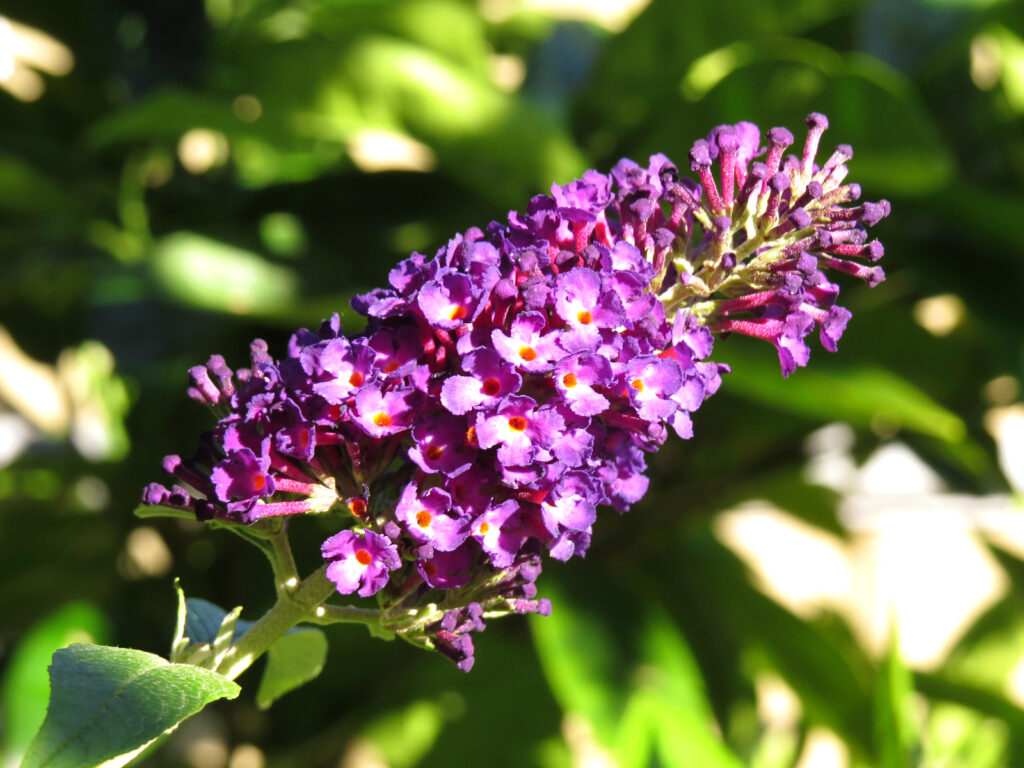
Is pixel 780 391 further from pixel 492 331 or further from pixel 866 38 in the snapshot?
pixel 492 331

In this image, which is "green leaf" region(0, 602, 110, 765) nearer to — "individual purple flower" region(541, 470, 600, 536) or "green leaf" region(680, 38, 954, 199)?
"individual purple flower" region(541, 470, 600, 536)

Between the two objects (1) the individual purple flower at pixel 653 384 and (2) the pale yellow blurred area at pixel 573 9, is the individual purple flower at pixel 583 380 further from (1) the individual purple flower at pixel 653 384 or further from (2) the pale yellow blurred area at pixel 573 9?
(2) the pale yellow blurred area at pixel 573 9

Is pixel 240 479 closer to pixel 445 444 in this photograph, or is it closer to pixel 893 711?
pixel 445 444

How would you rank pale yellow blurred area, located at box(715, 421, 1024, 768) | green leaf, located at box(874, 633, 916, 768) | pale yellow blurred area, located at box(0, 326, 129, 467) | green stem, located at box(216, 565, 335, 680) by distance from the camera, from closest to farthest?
green stem, located at box(216, 565, 335, 680)
green leaf, located at box(874, 633, 916, 768)
pale yellow blurred area, located at box(0, 326, 129, 467)
pale yellow blurred area, located at box(715, 421, 1024, 768)

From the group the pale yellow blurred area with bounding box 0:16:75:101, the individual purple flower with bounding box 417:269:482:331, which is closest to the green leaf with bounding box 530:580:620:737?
the individual purple flower with bounding box 417:269:482:331

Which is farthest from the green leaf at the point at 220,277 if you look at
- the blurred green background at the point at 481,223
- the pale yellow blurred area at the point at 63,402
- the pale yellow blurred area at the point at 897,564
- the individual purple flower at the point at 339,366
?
the pale yellow blurred area at the point at 897,564

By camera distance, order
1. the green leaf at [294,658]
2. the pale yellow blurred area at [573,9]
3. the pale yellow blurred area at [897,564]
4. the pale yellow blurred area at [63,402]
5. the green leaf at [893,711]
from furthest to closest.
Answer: the pale yellow blurred area at [897,564] → the pale yellow blurred area at [573,9] → the pale yellow blurred area at [63,402] → the green leaf at [893,711] → the green leaf at [294,658]

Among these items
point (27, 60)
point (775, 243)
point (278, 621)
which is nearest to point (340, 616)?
point (278, 621)
